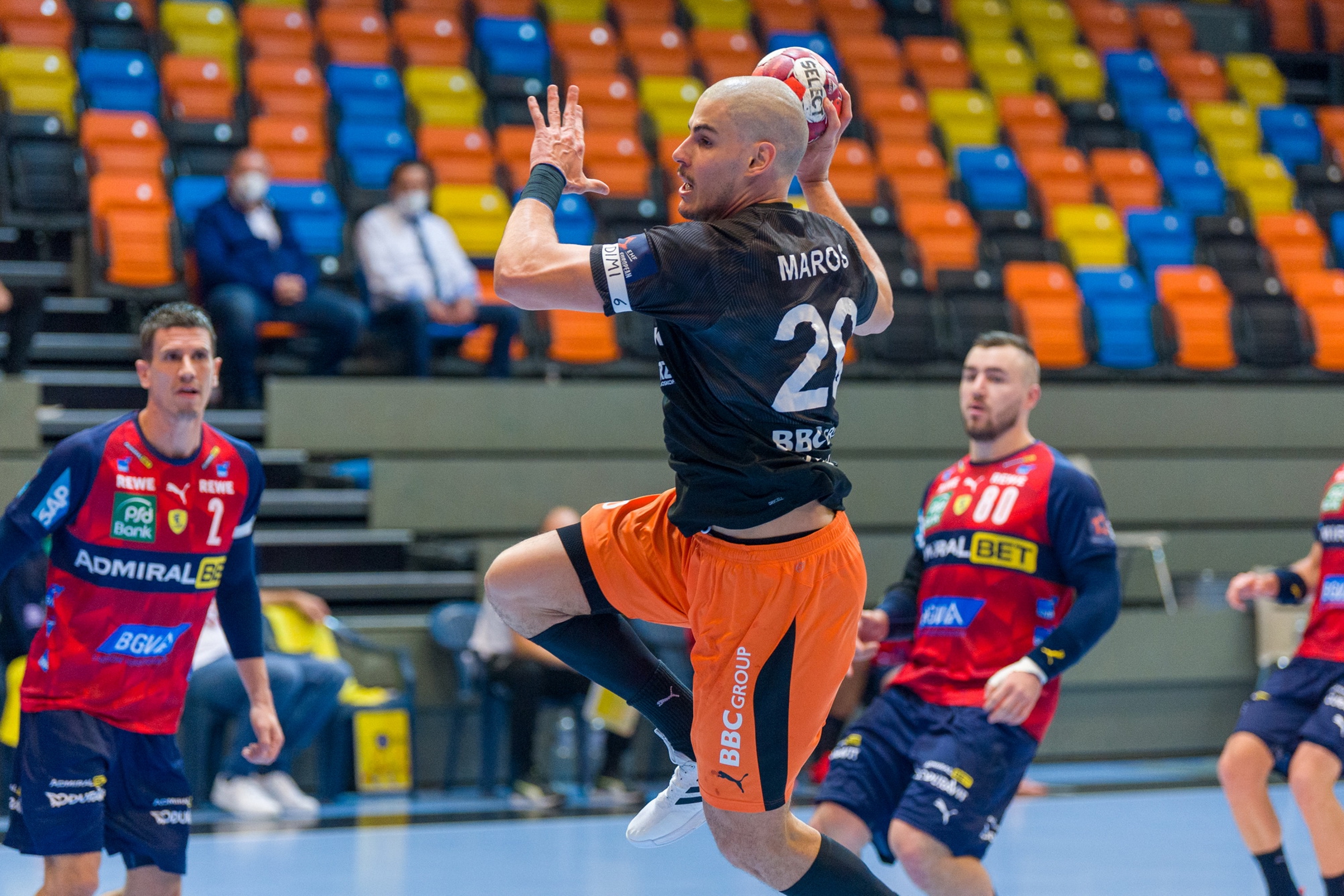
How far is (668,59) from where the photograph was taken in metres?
13.3

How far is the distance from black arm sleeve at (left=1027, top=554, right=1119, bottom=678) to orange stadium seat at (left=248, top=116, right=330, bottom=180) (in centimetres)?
783

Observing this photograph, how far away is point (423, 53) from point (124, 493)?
9.16 m

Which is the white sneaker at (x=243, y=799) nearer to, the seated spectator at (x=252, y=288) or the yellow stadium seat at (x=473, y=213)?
the seated spectator at (x=252, y=288)

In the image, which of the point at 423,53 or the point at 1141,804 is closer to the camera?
the point at 1141,804

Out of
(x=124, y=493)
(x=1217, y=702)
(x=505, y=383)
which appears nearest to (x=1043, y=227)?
(x=1217, y=702)

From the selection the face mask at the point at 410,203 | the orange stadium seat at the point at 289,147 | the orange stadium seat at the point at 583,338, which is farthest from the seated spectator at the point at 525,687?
the orange stadium seat at the point at 289,147

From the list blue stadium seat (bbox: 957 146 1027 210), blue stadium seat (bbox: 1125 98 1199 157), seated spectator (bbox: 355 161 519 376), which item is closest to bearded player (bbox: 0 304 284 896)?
seated spectator (bbox: 355 161 519 376)

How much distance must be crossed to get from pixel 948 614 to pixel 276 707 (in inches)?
154

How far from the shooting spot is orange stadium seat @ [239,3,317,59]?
12.0 metres

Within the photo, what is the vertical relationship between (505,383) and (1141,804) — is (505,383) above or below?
above

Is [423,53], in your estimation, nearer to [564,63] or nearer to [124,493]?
[564,63]

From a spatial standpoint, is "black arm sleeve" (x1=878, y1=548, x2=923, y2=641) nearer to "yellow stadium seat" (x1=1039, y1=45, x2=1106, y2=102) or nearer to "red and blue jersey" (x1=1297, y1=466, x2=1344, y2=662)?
"red and blue jersey" (x1=1297, y1=466, x2=1344, y2=662)

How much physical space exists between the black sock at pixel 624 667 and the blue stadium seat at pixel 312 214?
721cm

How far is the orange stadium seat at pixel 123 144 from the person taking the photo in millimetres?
10094
